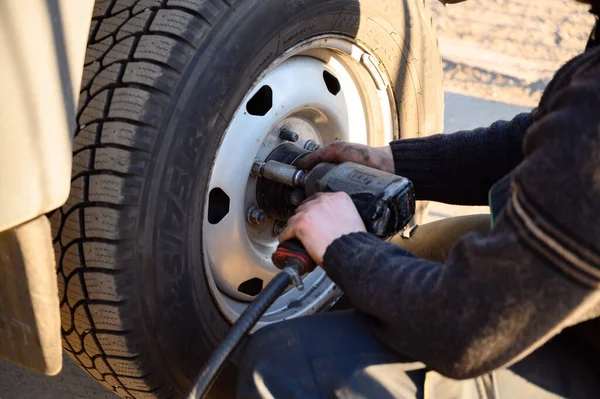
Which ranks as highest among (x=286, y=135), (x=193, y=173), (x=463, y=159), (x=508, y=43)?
(x=193, y=173)

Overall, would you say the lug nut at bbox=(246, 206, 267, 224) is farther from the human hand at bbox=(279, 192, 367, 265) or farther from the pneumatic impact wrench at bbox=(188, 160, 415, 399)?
the human hand at bbox=(279, 192, 367, 265)

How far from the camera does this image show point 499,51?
16.5ft

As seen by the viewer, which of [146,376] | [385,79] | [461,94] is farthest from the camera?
[461,94]

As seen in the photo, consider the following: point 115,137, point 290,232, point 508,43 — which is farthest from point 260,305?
point 508,43

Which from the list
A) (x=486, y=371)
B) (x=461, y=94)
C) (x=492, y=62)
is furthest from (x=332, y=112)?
(x=492, y=62)

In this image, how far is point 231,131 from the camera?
1596mm

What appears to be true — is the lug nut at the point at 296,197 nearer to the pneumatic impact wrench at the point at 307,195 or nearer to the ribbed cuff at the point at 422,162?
the pneumatic impact wrench at the point at 307,195

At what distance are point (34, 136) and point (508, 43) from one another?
15.1ft

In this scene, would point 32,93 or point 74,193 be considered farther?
point 74,193

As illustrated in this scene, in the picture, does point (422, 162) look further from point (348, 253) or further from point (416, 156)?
point (348, 253)

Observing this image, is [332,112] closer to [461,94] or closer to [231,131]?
[231,131]

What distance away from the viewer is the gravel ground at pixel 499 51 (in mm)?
4289

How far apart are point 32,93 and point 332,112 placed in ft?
3.30

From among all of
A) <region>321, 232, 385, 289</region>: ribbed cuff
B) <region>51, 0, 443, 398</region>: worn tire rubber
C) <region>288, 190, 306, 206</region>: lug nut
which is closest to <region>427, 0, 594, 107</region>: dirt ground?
<region>288, 190, 306, 206</region>: lug nut
